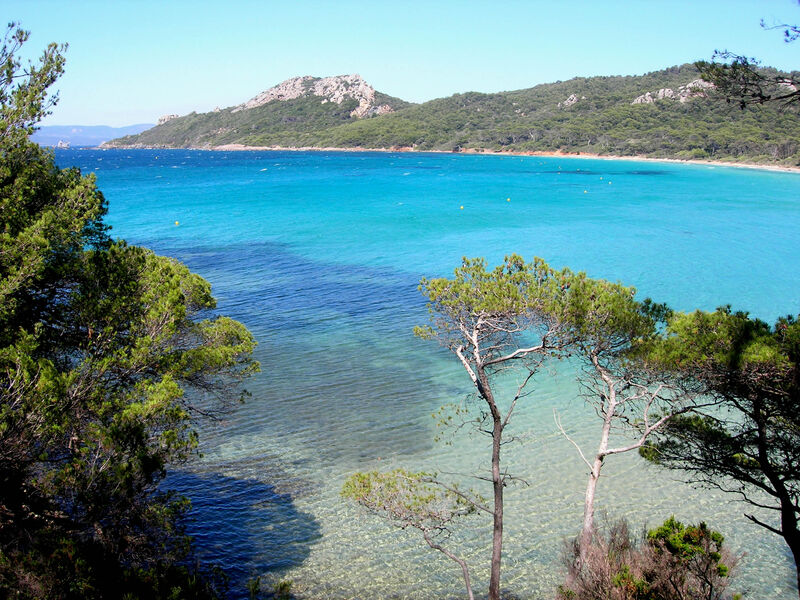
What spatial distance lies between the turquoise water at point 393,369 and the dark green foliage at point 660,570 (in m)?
2.26

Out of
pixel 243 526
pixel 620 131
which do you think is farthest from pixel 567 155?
pixel 243 526

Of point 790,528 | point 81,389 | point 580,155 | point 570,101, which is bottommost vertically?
point 790,528

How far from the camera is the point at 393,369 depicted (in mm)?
21234

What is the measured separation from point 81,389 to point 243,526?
18.9ft

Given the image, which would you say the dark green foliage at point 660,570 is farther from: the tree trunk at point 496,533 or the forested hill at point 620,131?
the forested hill at point 620,131

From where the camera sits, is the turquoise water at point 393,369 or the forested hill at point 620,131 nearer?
the turquoise water at point 393,369

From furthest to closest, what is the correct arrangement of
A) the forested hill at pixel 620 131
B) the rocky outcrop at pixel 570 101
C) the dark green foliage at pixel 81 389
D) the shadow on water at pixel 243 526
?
the rocky outcrop at pixel 570 101 → the forested hill at pixel 620 131 → the shadow on water at pixel 243 526 → the dark green foliage at pixel 81 389

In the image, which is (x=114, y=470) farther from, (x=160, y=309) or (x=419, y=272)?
(x=419, y=272)

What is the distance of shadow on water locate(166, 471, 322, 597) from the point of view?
11.8 metres

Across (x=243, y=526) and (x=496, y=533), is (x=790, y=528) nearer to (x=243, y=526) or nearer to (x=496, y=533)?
(x=496, y=533)

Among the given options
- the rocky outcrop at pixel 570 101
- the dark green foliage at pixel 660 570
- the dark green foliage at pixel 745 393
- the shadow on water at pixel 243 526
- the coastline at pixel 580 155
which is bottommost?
the shadow on water at pixel 243 526

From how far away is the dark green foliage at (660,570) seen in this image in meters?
8.23

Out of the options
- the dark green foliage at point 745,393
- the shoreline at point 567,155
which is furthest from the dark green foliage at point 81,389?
the shoreline at point 567,155

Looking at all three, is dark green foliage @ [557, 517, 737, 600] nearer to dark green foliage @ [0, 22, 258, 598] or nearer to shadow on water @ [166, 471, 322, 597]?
shadow on water @ [166, 471, 322, 597]
